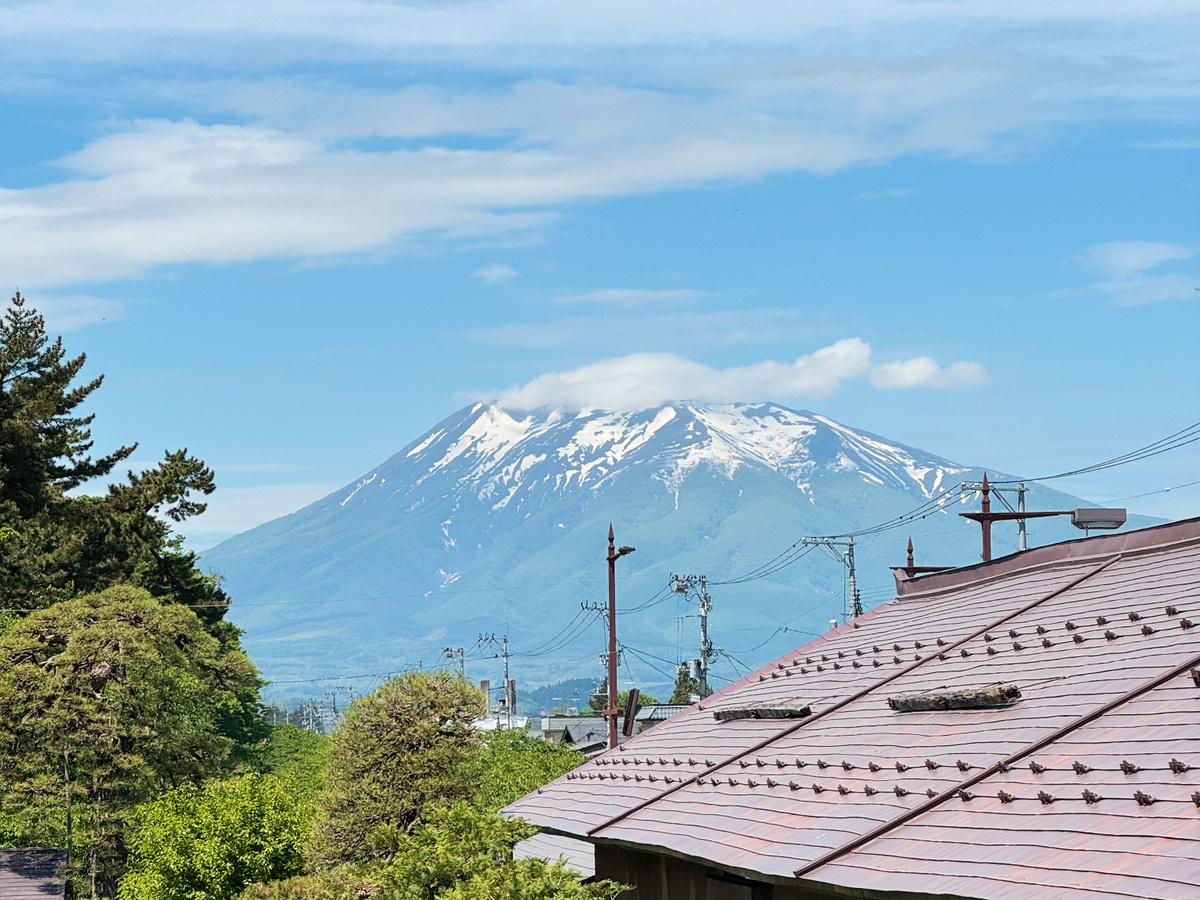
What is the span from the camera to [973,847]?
782 cm

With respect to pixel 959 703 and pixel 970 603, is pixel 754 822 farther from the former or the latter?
pixel 970 603

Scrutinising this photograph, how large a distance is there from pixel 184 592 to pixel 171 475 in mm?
10196

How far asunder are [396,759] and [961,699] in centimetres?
2604

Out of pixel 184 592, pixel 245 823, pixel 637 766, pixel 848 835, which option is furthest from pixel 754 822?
pixel 184 592

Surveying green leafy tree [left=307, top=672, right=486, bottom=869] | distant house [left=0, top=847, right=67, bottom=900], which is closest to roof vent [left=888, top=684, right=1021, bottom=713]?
green leafy tree [left=307, top=672, right=486, bottom=869]

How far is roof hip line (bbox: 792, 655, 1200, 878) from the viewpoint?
8.63 m

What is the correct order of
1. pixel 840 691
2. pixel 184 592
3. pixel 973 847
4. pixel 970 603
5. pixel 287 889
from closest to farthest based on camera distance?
pixel 973 847 < pixel 840 691 < pixel 970 603 < pixel 287 889 < pixel 184 592

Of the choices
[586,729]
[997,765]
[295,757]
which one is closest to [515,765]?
[295,757]

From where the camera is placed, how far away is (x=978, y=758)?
9375mm

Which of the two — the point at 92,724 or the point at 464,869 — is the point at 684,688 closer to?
the point at 92,724

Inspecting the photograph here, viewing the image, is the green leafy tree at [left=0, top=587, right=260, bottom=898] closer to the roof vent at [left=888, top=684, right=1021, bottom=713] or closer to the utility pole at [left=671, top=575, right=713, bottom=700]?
the roof vent at [left=888, top=684, right=1021, bottom=713]

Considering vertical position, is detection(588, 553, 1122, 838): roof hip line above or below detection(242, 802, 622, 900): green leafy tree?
above

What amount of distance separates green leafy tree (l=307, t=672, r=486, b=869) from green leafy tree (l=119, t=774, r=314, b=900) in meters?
1.28

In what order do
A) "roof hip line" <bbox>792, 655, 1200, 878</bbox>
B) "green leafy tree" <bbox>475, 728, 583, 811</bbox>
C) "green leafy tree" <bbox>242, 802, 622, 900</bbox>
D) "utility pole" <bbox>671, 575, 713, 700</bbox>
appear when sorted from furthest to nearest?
"utility pole" <bbox>671, 575, 713, 700</bbox> < "green leafy tree" <bbox>475, 728, 583, 811</bbox> < "green leafy tree" <bbox>242, 802, 622, 900</bbox> < "roof hip line" <bbox>792, 655, 1200, 878</bbox>
